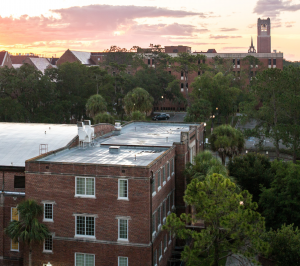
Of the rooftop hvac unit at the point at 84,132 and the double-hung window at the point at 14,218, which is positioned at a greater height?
the rooftop hvac unit at the point at 84,132

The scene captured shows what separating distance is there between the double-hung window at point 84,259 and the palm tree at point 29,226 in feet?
9.27

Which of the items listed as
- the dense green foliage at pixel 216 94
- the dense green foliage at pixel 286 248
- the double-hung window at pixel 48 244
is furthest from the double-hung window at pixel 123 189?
the dense green foliage at pixel 216 94

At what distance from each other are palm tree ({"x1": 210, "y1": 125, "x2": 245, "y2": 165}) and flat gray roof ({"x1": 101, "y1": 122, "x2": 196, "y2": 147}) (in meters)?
4.70

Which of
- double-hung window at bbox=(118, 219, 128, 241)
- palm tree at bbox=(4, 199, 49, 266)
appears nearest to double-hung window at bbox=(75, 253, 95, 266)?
double-hung window at bbox=(118, 219, 128, 241)

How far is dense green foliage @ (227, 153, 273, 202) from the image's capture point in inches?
1951

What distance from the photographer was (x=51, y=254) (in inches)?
1346

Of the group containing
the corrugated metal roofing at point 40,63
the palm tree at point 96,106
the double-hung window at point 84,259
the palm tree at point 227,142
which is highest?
the corrugated metal roofing at point 40,63

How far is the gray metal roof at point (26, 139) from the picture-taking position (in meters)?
42.2

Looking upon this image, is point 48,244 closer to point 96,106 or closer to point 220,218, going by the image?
point 220,218

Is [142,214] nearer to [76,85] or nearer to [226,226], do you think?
[226,226]

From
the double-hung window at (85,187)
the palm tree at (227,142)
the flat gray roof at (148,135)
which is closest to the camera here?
the double-hung window at (85,187)

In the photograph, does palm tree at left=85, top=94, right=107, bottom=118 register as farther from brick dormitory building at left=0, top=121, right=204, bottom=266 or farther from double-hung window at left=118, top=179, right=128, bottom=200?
double-hung window at left=118, top=179, right=128, bottom=200

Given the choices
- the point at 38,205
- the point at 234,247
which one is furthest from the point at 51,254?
the point at 234,247

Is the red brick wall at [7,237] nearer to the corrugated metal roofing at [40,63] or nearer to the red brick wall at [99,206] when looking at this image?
the red brick wall at [99,206]
